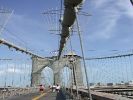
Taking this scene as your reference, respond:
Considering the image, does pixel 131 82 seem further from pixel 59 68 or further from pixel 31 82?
pixel 31 82

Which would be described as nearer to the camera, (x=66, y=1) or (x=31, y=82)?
(x=66, y=1)

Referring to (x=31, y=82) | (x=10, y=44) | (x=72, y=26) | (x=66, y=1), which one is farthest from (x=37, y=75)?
(x=66, y=1)

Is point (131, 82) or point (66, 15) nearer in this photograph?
point (66, 15)

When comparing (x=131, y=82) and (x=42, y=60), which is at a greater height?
(x=42, y=60)

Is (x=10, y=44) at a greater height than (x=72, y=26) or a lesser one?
greater

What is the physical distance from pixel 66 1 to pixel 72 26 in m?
8.44

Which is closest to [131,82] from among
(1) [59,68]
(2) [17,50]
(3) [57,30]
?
(1) [59,68]

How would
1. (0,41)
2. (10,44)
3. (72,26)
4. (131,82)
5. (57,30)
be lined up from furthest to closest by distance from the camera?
(131,82), (10,44), (0,41), (57,30), (72,26)

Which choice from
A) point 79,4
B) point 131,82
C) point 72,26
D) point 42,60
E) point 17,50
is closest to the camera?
point 79,4

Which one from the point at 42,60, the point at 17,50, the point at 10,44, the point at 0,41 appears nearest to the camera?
the point at 0,41

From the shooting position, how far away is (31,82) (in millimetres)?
125188

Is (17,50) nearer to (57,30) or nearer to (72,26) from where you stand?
(57,30)

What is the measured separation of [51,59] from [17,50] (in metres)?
41.6

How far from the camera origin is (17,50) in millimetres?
87750
